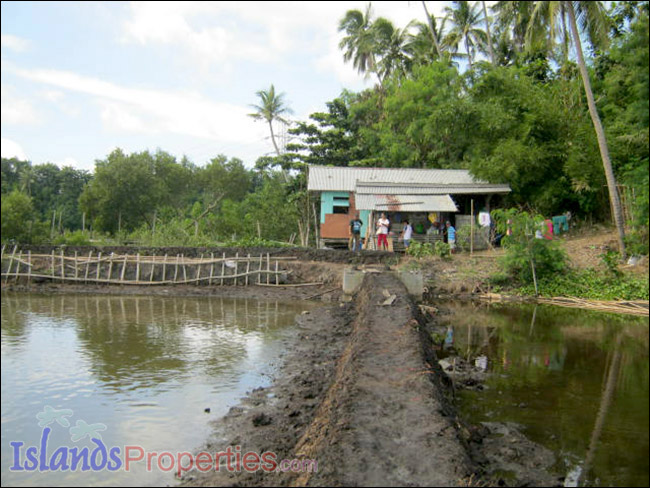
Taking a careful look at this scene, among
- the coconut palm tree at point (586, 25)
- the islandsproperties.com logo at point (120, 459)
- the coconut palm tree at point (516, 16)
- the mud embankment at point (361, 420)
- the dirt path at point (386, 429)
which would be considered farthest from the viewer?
the coconut palm tree at point (516, 16)

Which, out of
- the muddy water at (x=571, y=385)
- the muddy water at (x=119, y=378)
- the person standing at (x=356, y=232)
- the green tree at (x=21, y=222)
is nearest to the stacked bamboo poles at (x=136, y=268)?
the green tree at (x=21, y=222)

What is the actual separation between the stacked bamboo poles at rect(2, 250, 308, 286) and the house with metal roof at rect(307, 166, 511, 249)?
4.06 m

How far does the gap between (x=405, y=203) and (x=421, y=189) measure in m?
2.02

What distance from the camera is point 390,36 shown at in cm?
3406

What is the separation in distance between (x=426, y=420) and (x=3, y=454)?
4.47 metres

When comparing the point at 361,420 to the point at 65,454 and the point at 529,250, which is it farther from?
the point at 529,250

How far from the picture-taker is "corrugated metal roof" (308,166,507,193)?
2369 cm

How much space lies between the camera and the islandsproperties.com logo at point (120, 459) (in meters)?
5.37

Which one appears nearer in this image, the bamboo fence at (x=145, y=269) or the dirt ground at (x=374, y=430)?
the dirt ground at (x=374, y=430)

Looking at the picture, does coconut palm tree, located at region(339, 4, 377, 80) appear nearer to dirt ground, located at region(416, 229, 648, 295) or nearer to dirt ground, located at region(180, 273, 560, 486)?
dirt ground, located at region(416, 229, 648, 295)

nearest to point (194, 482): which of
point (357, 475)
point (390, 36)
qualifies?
point (357, 475)

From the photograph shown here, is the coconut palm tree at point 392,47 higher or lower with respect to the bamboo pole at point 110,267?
higher

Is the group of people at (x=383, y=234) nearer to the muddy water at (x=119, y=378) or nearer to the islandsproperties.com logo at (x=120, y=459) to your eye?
Result: the muddy water at (x=119, y=378)

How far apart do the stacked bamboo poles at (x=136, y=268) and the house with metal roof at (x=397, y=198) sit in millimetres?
4061
